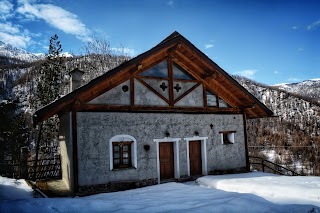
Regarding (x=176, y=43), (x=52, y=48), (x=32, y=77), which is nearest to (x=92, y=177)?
(x=176, y=43)

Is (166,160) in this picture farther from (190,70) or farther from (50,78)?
(50,78)

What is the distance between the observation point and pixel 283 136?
1658 inches

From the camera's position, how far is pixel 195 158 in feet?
36.9

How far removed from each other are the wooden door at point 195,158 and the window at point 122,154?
10.1 feet

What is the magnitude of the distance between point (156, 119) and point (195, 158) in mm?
2852

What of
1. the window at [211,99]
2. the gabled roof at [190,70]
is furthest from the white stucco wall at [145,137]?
the gabled roof at [190,70]

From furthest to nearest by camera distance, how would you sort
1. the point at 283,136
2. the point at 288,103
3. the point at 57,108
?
the point at 288,103
the point at 283,136
the point at 57,108

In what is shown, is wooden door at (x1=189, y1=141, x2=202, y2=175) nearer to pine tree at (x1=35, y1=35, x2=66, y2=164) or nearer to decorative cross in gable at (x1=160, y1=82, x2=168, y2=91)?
decorative cross in gable at (x1=160, y1=82, x2=168, y2=91)

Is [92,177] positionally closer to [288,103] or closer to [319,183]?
[319,183]

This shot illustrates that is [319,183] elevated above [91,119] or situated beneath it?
situated beneath

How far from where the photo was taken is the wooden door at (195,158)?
1112cm

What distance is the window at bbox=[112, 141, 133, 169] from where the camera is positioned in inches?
369

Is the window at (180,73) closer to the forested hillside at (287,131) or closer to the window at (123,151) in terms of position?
the window at (123,151)

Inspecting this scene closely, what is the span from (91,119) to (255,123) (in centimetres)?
4454
